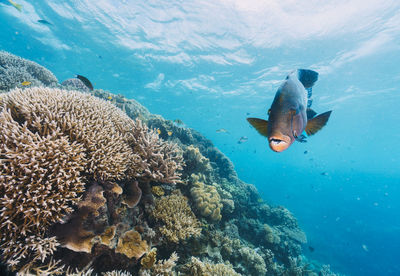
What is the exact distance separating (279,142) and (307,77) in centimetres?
107

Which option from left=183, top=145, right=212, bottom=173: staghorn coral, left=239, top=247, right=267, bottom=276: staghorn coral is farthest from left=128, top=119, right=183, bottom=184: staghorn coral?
left=239, top=247, right=267, bottom=276: staghorn coral

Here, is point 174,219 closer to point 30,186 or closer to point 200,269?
point 200,269

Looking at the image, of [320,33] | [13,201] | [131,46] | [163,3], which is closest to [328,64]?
[320,33]

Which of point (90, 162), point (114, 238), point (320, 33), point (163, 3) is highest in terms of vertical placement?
point (320, 33)

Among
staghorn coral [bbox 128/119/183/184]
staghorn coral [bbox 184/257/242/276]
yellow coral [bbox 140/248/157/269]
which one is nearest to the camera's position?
yellow coral [bbox 140/248/157/269]

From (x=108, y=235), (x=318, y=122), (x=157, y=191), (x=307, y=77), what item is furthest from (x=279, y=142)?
(x=157, y=191)

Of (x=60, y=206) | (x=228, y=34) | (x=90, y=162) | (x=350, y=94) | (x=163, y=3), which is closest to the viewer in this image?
(x=60, y=206)

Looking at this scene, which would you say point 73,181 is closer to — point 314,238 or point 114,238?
point 114,238

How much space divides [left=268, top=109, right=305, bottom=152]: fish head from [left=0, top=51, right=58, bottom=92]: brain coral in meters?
9.80

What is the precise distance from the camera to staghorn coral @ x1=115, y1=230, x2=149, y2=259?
9.14ft

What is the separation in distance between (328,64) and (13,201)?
30.3 metres

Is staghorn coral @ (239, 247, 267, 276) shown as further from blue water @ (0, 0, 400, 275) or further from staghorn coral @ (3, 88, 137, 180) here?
blue water @ (0, 0, 400, 275)

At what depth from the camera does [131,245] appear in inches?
115

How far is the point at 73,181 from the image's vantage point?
2.35 metres
